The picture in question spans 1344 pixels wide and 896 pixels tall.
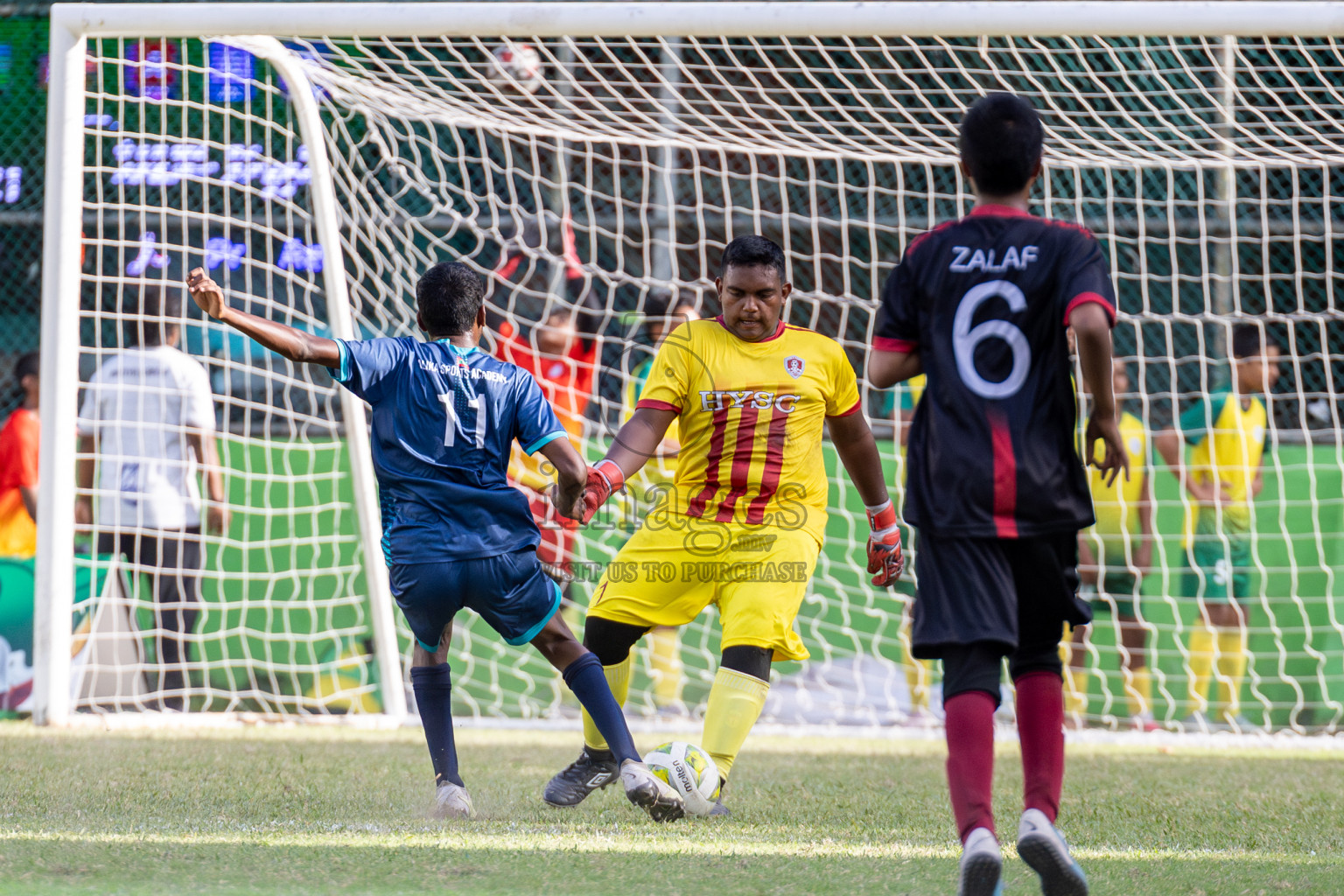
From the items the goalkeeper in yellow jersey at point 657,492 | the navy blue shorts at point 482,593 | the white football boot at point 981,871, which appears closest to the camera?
the white football boot at point 981,871

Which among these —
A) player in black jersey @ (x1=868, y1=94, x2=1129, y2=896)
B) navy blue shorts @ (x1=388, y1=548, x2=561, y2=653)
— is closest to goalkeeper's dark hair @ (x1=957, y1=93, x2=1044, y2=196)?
player in black jersey @ (x1=868, y1=94, x2=1129, y2=896)

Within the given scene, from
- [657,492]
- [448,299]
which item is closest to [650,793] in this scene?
[448,299]

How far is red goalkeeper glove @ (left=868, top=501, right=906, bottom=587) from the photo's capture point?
387 cm

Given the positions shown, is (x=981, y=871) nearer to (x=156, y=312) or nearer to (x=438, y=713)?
(x=438, y=713)

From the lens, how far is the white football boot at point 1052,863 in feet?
7.99

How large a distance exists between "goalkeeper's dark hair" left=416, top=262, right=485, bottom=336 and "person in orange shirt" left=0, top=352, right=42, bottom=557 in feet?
14.8

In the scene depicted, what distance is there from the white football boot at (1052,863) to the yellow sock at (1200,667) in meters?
4.87

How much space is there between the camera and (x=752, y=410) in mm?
3963

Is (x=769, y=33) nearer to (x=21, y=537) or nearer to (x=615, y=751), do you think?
(x=615, y=751)

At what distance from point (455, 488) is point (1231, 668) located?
4.95 meters

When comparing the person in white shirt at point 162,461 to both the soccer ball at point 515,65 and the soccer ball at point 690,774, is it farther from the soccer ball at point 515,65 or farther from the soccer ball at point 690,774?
the soccer ball at point 690,774

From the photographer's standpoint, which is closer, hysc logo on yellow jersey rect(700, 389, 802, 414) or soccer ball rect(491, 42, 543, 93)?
hysc logo on yellow jersey rect(700, 389, 802, 414)

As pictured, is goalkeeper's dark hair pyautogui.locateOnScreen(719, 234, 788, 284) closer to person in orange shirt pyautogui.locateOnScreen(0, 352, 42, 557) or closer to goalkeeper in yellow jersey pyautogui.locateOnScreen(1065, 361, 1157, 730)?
goalkeeper in yellow jersey pyautogui.locateOnScreen(1065, 361, 1157, 730)

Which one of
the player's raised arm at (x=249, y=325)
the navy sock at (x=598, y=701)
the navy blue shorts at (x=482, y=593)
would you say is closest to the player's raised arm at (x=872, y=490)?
the navy sock at (x=598, y=701)
